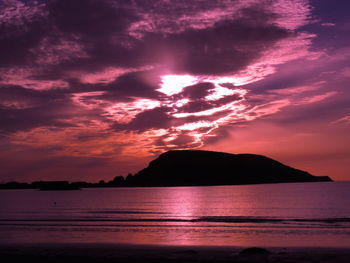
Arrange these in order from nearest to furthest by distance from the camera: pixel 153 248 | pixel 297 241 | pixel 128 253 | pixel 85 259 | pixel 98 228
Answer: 1. pixel 85 259
2. pixel 128 253
3. pixel 153 248
4. pixel 297 241
5. pixel 98 228

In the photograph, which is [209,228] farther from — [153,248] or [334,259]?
[334,259]

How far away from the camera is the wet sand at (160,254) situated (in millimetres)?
23359

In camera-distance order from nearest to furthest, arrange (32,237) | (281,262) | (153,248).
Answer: (281,262) → (153,248) → (32,237)

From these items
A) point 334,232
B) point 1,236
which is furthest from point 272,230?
point 1,236

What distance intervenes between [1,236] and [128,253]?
18162 mm

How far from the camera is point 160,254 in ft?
84.0

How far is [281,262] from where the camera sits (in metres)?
22.1

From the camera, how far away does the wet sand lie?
76.6 feet

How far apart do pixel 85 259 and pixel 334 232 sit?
86.4 feet

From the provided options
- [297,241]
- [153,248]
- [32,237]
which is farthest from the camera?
[32,237]

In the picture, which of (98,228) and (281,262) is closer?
(281,262)

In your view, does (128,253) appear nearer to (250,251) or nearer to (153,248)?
(153,248)

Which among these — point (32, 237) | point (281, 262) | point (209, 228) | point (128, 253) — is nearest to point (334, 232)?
point (209, 228)

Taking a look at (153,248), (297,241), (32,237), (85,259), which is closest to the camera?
(85,259)
